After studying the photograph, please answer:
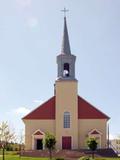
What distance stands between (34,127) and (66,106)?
514 centimetres

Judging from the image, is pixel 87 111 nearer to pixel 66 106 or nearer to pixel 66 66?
pixel 66 106

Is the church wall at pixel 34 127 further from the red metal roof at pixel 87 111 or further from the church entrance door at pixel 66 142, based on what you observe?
the red metal roof at pixel 87 111

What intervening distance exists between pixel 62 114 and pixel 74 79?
16.3 ft

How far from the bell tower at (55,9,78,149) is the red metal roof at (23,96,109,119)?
0.99 m

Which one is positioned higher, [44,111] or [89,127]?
[44,111]

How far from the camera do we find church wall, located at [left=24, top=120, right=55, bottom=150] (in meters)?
63.6

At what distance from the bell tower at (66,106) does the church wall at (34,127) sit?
0.89 meters

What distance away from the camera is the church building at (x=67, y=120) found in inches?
2486

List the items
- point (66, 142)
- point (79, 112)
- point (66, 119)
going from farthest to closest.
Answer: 1. point (79, 112)
2. point (66, 119)
3. point (66, 142)

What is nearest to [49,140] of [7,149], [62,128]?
[62,128]

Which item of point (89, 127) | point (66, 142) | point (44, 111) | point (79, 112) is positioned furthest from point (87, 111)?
point (44, 111)

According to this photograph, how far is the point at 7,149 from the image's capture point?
75375 millimetres

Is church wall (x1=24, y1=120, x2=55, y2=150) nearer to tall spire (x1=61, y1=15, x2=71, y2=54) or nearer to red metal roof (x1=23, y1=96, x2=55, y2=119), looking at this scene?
red metal roof (x1=23, y1=96, x2=55, y2=119)

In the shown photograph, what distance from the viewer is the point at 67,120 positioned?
63562 millimetres
